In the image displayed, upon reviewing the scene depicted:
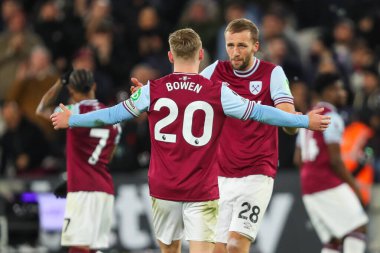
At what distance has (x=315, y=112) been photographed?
29.6 feet

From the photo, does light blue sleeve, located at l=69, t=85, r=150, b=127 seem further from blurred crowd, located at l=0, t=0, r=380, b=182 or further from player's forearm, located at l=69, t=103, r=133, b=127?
blurred crowd, located at l=0, t=0, r=380, b=182

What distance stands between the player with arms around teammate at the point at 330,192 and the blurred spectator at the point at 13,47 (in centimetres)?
680

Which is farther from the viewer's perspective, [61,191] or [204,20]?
[204,20]

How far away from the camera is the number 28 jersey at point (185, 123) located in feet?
29.3

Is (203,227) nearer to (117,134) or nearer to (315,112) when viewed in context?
(315,112)

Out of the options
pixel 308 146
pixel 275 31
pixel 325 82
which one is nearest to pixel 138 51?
pixel 275 31

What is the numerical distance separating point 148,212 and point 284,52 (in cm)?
349

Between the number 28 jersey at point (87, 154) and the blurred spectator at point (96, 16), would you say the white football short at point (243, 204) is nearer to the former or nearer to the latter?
the number 28 jersey at point (87, 154)

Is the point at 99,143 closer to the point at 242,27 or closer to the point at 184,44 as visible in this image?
the point at 242,27

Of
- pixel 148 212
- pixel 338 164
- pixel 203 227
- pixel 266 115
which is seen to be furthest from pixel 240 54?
pixel 148 212

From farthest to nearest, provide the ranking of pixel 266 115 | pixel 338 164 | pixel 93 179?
pixel 338 164 < pixel 93 179 < pixel 266 115

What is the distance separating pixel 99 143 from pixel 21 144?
218 inches

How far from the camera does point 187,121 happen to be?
8.91 meters

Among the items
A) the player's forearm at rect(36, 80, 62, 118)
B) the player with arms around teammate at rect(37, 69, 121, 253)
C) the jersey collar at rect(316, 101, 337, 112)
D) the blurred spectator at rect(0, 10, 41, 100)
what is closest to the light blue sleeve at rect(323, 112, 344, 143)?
the jersey collar at rect(316, 101, 337, 112)
